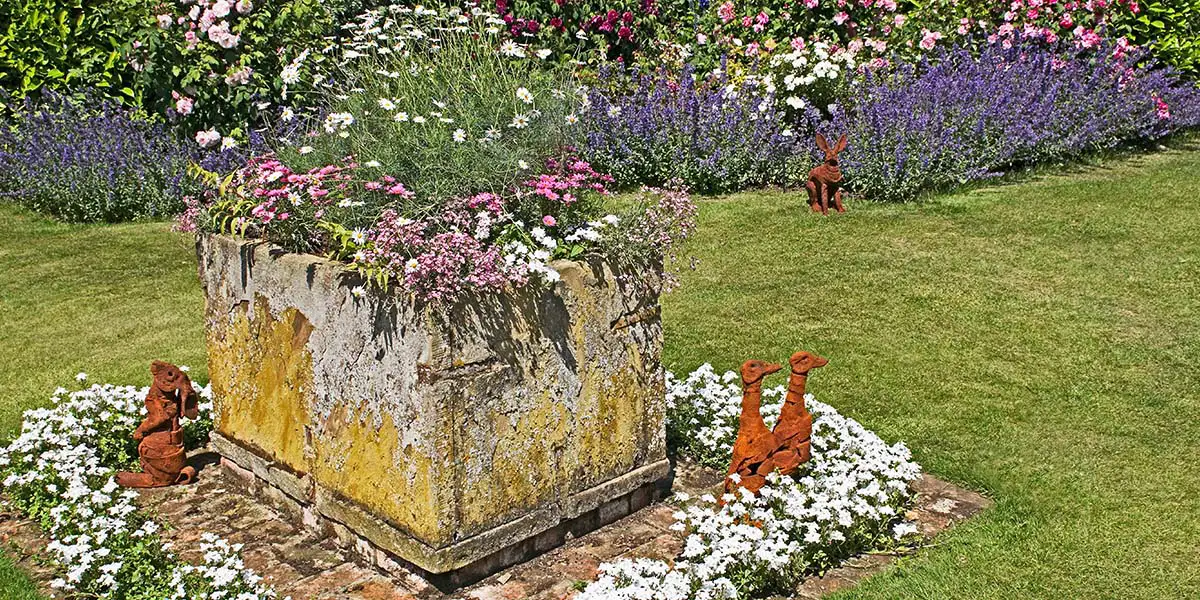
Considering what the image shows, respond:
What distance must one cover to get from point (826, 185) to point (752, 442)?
469 centimetres

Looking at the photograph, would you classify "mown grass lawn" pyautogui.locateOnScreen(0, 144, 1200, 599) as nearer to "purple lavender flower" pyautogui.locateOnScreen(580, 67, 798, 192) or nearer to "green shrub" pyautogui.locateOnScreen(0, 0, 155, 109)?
"purple lavender flower" pyautogui.locateOnScreen(580, 67, 798, 192)

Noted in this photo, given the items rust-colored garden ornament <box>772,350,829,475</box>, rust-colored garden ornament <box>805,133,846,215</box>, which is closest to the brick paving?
rust-colored garden ornament <box>772,350,829,475</box>

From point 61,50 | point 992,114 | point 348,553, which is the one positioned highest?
point 61,50

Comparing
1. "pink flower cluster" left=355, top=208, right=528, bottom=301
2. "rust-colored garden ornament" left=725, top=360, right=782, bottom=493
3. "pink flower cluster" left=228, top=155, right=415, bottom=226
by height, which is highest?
"pink flower cluster" left=228, top=155, right=415, bottom=226

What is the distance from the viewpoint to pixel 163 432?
5.07m

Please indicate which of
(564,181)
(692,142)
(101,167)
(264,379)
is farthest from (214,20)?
(564,181)

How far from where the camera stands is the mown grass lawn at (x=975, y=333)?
452 cm

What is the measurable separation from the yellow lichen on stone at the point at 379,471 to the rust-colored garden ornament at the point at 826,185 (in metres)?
5.10

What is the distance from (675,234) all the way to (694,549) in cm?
122

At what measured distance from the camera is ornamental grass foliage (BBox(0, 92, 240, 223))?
9586 millimetres

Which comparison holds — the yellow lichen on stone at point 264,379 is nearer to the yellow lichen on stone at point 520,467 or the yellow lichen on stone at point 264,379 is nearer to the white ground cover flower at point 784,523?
the yellow lichen on stone at point 520,467

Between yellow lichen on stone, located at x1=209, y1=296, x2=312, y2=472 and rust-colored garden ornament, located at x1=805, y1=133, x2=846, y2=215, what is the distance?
16.1ft

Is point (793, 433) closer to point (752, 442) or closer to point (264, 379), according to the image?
point (752, 442)

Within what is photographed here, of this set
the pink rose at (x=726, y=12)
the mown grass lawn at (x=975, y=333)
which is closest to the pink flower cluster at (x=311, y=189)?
the mown grass lawn at (x=975, y=333)
